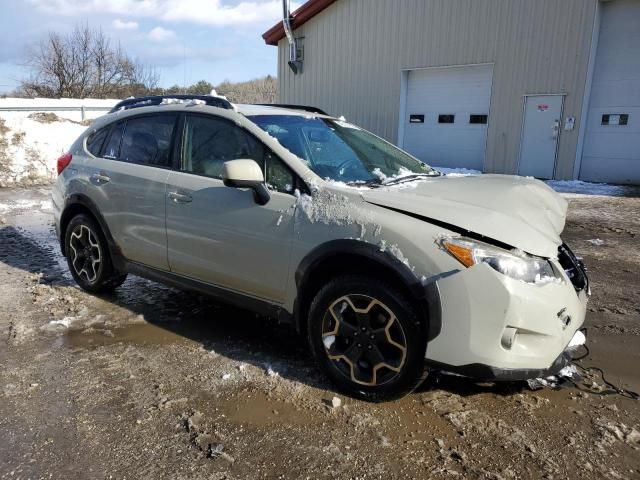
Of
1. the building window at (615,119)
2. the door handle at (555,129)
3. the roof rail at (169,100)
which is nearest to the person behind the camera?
the roof rail at (169,100)

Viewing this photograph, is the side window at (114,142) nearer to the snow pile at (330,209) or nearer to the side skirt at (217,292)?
the side skirt at (217,292)

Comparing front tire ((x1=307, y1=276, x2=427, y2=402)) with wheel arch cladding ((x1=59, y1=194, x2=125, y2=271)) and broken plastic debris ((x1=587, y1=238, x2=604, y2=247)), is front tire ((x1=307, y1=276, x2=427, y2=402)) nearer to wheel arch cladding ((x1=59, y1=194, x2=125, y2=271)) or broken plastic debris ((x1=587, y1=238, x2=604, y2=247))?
wheel arch cladding ((x1=59, y1=194, x2=125, y2=271))

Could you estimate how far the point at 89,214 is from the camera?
188 inches

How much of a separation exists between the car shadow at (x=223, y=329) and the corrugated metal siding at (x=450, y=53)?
11.5 meters

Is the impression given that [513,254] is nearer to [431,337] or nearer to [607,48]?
[431,337]

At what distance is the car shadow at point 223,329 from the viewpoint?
10.9ft

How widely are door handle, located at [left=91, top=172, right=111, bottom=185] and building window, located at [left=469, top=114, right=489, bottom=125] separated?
1221 cm

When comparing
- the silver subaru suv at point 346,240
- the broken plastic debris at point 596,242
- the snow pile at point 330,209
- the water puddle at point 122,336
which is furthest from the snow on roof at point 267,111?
the broken plastic debris at point 596,242

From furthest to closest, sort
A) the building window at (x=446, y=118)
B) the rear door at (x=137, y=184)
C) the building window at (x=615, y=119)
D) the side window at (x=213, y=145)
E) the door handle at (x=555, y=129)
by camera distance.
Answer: the building window at (x=446, y=118), the door handle at (x=555, y=129), the building window at (x=615, y=119), the rear door at (x=137, y=184), the side window at (x=213, y=145)

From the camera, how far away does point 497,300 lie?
8.49 feet

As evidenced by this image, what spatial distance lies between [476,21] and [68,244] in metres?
12.8

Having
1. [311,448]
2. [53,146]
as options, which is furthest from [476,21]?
[311,448]

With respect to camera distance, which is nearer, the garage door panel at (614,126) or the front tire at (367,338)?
the front tire at (367,338)

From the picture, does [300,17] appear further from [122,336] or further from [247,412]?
[247,412]
